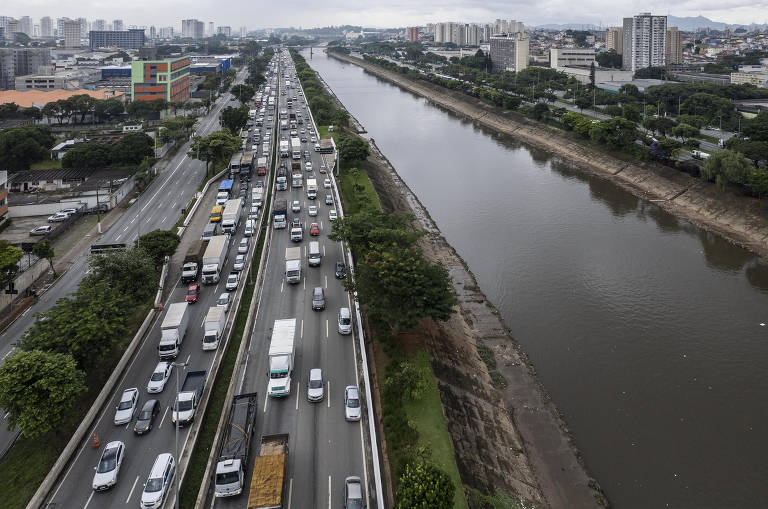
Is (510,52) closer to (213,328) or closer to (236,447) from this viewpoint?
(213,328)

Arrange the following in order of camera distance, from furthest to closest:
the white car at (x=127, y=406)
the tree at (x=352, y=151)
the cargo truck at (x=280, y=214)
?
the tree at (x=352, y=151)
the cargo truck at (x=280, y=214)
the white car at (x=127, y=406)

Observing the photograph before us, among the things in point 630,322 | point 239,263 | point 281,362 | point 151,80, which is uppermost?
point 151,80

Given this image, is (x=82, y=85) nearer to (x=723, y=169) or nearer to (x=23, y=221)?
(x=23, y=221)

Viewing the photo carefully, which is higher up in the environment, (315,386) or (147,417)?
(315,386)

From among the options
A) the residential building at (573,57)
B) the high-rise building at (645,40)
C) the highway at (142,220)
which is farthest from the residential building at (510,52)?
the highway at (142,220)

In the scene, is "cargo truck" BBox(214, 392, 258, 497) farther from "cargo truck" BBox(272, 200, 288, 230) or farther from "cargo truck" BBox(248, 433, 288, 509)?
"cargo truck" BBox(272, 200, 288, 230)

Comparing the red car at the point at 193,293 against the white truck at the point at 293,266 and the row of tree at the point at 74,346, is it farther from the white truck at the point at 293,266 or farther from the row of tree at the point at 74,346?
the white truck at the point at 293,266

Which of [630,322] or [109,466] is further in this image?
[630,322]

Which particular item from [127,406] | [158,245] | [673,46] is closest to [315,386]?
[127,406]

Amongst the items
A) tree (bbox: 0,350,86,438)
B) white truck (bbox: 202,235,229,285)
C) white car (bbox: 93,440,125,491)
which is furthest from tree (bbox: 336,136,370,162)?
white car (bbox: 93,440,125,491)
